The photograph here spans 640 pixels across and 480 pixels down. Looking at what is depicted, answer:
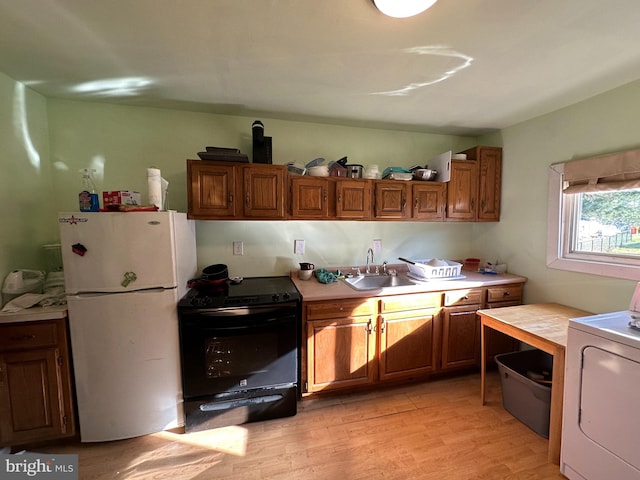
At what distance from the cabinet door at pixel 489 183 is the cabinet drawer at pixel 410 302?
1.07 m

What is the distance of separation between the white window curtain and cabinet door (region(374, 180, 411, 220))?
4.03ft

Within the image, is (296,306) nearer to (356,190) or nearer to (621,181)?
(356,190)

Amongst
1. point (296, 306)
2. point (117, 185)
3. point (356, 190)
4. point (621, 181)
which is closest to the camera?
point (621, 181)

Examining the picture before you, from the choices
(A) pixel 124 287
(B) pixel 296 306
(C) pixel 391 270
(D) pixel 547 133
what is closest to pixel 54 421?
(A) pixel 124 287

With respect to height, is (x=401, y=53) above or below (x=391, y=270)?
above

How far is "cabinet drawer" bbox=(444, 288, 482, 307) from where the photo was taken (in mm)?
2273

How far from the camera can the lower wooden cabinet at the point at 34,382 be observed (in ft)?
5.04

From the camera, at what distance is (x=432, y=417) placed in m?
1.95

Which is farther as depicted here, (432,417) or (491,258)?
(491,258)

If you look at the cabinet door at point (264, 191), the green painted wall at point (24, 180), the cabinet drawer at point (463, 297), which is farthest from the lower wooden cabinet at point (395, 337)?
the green painted wall at point (24, 180)

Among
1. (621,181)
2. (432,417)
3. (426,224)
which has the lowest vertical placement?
(432,417)

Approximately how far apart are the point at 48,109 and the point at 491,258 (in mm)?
4277

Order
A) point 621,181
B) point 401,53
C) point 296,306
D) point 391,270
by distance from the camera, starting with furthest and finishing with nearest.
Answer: point 391,270 → point 296,306 → point 621,181 → point 401,53

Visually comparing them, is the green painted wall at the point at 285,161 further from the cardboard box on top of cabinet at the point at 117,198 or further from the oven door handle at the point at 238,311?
the oven door handle at the point at 238,311
